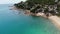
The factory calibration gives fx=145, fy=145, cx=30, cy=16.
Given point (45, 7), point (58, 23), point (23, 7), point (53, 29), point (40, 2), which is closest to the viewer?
point (53, 29)

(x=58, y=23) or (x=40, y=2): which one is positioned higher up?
(x=40, y=2)

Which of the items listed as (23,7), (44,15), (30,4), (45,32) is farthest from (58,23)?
(23,7)

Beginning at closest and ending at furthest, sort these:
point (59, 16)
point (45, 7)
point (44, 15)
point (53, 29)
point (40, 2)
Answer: point (53, 29) < point (59, 16) < point (44, 15) < point (45, 7) < point (40, 2)

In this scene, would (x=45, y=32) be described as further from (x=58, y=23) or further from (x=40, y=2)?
(x=40, y=2)

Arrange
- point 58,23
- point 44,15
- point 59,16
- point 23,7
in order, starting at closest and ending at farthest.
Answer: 1. point 58,23
2. point 59,16
3. point 44,15
4. point 23,7

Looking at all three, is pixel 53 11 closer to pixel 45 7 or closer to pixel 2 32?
pixel 45 7

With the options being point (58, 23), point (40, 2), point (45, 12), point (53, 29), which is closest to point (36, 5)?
point (40, 2)

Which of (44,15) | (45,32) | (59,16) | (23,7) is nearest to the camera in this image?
(45,32)

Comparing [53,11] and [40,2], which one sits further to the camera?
[40,2]

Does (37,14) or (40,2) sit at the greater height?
(40,2)

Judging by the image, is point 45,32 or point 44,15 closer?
point 45,32
